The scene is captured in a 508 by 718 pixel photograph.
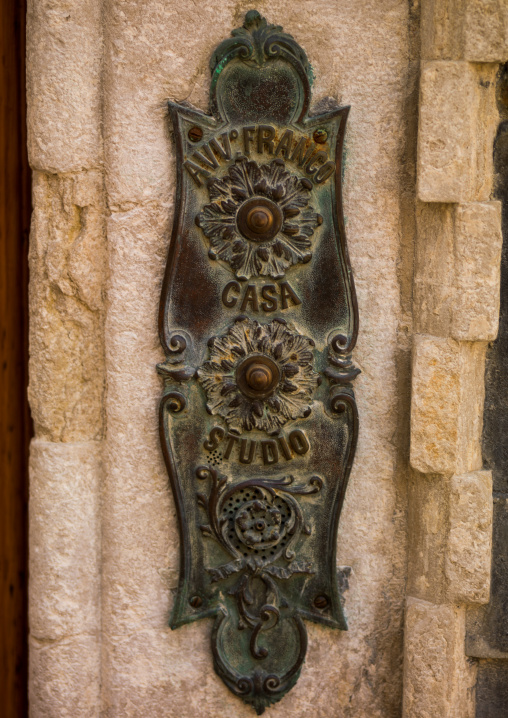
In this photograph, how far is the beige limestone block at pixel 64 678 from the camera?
1.51 metres

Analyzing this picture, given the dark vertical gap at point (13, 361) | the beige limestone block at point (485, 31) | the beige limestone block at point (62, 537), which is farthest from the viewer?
the dark vertical gap at point (13, 361)

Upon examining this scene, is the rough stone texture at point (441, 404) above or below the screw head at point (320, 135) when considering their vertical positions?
below

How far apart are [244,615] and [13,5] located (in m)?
1.75

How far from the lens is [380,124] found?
1491mm

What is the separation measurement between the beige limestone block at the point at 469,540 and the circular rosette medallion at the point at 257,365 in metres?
0.42

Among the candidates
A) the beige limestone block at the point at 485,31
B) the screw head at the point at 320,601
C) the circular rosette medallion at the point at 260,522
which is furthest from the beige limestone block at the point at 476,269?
the screw head at the point at 320,601

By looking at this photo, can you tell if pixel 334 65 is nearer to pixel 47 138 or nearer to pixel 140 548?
pixel 47 138

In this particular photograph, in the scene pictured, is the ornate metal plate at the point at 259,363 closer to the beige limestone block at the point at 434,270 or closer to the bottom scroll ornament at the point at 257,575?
the bottom scroll ornament at the point at 257,575

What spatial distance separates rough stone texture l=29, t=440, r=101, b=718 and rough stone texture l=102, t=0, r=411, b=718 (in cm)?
4

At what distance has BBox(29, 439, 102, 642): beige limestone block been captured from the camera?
150 cm

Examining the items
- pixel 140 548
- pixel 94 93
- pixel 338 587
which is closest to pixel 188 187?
pixel 94 93

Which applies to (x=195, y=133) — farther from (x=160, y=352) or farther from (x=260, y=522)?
(x=260, y=522)

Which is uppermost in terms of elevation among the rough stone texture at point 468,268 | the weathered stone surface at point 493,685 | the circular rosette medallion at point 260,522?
the rough stone texture at point 468,268

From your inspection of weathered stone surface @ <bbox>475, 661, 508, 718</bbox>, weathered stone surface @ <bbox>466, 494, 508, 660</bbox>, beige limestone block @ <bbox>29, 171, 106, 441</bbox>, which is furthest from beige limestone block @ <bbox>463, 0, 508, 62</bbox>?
weathered stone surface @ <bbox>475, 661, 508, 718</bbox>
